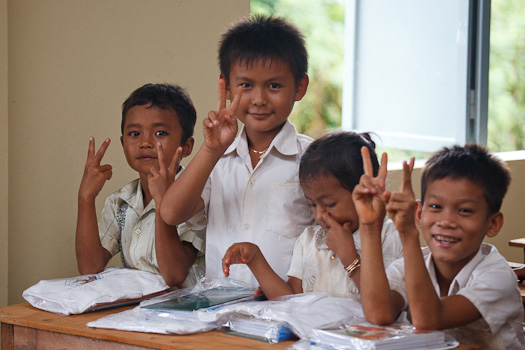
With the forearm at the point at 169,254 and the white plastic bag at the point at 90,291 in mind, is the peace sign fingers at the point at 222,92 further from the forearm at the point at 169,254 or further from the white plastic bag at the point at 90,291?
the white plastic bag at the point at 90,291

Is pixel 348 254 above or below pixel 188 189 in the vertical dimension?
below

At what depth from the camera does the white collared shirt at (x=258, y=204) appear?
→ 81.5 inches

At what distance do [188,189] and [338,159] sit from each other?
15.9 inches

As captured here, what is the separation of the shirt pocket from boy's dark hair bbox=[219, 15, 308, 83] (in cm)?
32

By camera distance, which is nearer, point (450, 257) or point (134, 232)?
point (450, 257)

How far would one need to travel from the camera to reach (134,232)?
7.46 feet

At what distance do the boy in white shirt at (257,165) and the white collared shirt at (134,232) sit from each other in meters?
0.08

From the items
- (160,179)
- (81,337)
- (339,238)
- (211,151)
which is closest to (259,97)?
(211,151)

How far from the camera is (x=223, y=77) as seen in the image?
6.86ft

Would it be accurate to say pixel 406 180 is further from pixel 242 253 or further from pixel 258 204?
pixel 258 204

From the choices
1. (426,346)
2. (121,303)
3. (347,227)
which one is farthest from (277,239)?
(426,346)

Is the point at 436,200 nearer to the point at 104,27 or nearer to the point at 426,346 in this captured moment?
the point at 426,346

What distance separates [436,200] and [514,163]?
373 centimetres

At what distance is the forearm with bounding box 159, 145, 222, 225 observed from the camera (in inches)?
74.9
